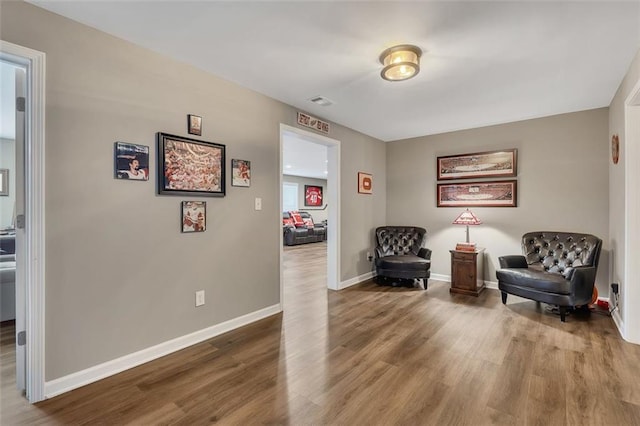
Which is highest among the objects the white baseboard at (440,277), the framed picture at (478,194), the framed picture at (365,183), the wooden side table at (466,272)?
the framed picture at (365,183)

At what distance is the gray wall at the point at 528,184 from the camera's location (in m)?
3.74

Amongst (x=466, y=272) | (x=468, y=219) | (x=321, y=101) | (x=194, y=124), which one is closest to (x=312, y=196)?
(x=468, y=219)

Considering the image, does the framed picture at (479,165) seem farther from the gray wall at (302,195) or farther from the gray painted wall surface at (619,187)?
the gray wall at (302,195)

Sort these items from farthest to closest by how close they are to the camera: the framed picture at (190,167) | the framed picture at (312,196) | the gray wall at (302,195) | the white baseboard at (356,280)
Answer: the framed picture at (312,196) < the gray wall at (302,195) < the white baseboard at (356,280) < the framed picture at (190,167)

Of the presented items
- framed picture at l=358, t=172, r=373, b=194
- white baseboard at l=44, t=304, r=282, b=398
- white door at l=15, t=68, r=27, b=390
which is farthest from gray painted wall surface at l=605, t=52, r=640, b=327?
white door at l=15, t=68, r=27, b=390

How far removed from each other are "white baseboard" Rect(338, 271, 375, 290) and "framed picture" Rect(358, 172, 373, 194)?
1.35 metres

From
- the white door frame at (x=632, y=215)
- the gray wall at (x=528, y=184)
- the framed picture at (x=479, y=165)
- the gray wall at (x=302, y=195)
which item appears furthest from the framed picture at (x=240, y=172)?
the gray wall at (x=302, y=195)

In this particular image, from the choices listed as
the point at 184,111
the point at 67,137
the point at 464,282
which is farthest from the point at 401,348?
the point at 67,137

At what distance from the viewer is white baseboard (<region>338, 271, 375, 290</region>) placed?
4.49 m

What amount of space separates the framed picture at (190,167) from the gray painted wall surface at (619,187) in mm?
3465

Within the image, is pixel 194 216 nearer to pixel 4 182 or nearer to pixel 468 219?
pixel 468 219

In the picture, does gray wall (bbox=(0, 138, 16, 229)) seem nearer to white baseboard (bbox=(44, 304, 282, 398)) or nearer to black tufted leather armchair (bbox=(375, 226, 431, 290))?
white baseboard (bbox=(44, 304, 282, 398))

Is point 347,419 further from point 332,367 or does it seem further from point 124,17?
point 124,17

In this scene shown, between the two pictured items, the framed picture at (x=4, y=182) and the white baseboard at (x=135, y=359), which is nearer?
the white baseboard at (x=135, y=359)
